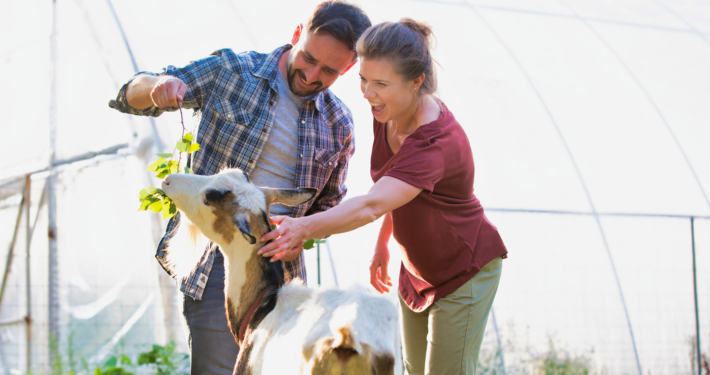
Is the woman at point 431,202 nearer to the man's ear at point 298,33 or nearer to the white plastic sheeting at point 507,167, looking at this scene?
the man's ear at point 298,33

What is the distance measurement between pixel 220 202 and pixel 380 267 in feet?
3.61

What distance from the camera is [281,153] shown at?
322 centimetres

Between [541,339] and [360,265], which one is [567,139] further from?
[360,265]

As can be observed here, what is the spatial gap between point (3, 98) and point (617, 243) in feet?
27.3

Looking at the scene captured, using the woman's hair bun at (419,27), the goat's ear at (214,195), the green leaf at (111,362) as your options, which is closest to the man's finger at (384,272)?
the goat's ear at (214,195)

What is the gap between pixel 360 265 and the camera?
6883 mm

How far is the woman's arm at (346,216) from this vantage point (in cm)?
231

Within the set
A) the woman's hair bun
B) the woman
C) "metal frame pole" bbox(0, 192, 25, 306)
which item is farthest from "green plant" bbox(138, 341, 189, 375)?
the woman's hair bun

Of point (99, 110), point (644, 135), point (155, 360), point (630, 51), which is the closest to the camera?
point (155, 360)

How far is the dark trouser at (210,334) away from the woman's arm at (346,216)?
0.72 metres

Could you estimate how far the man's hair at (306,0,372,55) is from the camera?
3.06 meters

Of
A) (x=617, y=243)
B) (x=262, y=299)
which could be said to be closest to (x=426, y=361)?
(x=262, y=299)

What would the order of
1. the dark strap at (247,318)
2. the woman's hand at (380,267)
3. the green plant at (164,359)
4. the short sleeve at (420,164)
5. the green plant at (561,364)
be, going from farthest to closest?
1. the green plant at (561,364)
2. the green plant at (164,359)
3. the woman's hand at (380,267)
4. the dark strap at (247,318)
5. the short sleeve at (420,164)

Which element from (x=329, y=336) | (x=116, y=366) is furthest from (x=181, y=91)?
(x=116, y=366)
